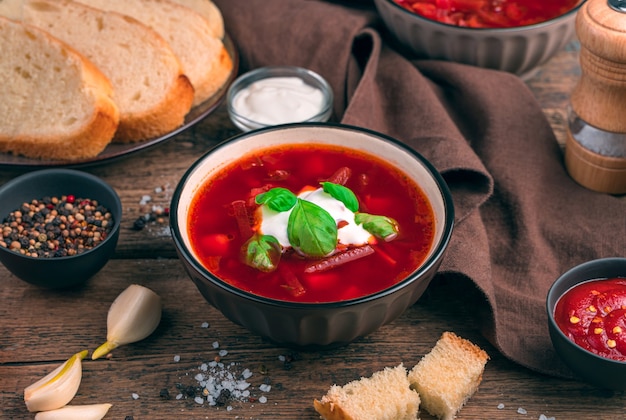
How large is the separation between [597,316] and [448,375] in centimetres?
51

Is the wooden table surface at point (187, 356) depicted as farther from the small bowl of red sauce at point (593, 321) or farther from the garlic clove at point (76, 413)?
the small bowl of red sauce at point (593, 321)

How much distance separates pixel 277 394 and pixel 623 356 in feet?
3.62

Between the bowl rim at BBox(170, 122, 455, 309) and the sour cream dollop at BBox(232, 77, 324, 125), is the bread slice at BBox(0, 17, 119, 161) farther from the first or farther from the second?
the bowl rim at BBox(170, 122, 455, 309)

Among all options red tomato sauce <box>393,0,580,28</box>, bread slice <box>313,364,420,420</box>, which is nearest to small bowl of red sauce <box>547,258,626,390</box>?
bread slice <box>313,364,420,420</box>

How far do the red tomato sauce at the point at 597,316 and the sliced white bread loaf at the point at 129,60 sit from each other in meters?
1.88

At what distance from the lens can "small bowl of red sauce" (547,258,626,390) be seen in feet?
Answer: 8.20

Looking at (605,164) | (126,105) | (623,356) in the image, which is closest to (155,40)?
(126,105)

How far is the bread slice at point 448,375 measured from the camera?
8.35 feet

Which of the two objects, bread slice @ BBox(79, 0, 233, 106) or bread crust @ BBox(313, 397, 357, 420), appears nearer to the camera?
bread crust @ BBox(313, 397, 357, 420)

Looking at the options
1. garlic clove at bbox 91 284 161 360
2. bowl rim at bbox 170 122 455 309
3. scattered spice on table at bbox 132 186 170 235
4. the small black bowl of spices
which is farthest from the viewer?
scattered spice on table at bbox 132 186 170 235

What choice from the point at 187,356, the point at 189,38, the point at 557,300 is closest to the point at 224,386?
the point at 187,356

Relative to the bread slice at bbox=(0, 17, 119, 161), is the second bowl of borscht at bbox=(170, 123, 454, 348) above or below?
above

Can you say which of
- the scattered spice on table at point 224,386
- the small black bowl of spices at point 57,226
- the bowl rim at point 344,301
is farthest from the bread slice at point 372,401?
the small black bowl of spices at point 57,226

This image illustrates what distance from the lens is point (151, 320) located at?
9.39ft
